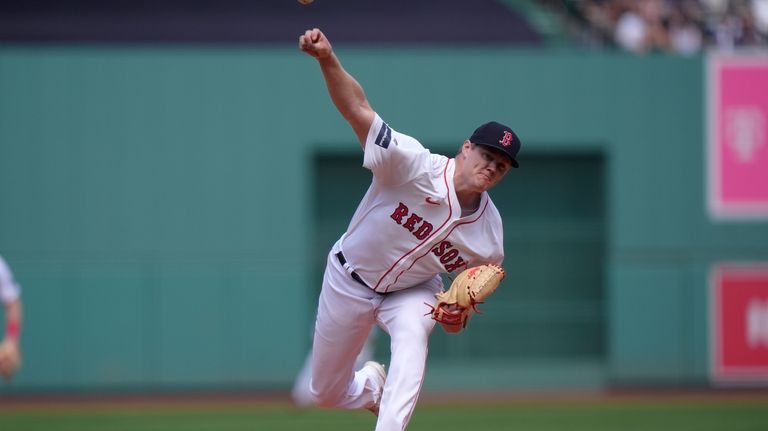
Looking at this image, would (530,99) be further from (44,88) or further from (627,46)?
(44,88)

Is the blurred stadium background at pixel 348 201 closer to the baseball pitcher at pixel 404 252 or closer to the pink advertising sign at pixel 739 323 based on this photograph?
the pink advertising sign at pixel 739 323

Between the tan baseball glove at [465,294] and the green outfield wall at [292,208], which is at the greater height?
the green outfield wall at [292,208]

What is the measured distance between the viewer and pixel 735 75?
13703 millimetres

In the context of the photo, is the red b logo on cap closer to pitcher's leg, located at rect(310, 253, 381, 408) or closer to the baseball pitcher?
the baseball pitcher

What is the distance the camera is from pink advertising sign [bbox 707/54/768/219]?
13.7 metres

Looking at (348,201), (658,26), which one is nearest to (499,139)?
(348,201)

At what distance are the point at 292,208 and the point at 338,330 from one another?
7414mm

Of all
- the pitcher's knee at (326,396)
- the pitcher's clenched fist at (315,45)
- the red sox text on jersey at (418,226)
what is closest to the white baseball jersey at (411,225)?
the red sox text on jersey at (418,226)

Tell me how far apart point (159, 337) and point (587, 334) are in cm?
510

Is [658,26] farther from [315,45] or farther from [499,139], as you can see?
[315,45]

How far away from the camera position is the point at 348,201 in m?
13.8

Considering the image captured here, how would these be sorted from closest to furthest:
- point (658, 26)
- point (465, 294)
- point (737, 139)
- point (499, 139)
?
point (499, 139) < point (465, 294) < point (737, 139) < point (658, 26)

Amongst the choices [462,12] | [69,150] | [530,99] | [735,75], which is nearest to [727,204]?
[735,75]

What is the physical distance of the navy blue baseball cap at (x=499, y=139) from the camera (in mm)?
5477
